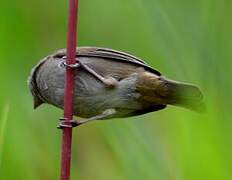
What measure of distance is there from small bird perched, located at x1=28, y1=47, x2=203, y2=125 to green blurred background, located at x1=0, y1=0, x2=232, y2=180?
44 mm

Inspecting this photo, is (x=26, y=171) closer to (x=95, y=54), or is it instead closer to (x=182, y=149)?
(x=95, y=54)

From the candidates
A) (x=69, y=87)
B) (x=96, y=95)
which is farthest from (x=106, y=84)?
(x=69, y=87)

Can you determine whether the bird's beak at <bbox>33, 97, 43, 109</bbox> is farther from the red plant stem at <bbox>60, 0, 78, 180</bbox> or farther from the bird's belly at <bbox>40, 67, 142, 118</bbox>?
the red plant stem at <bbox>60, 0, 78, 180</bbox>

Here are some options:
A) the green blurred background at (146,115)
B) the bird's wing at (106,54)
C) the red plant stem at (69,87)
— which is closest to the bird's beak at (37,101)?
the green blurred background at (146,115)

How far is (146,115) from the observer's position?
1.55m

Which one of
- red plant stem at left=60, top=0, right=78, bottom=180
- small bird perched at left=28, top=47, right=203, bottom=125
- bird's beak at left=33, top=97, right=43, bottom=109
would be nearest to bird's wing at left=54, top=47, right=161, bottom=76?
small bird perched at left=28, top=47, right=203, bottom=125

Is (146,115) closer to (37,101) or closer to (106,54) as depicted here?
(106,54)

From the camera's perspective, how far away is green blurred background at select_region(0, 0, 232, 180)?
79 cm

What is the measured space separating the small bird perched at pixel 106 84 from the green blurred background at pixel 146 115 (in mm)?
44

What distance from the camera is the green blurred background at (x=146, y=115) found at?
792 millimetres

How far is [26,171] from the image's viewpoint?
1447 millimetres

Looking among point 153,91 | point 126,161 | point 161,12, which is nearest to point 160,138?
point 126,161

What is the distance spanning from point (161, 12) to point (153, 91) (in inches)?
25.5

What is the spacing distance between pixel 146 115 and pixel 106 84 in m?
0.13
